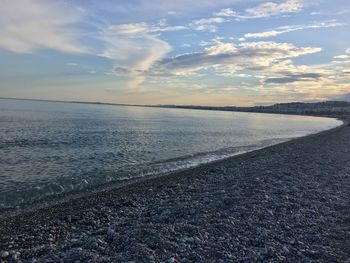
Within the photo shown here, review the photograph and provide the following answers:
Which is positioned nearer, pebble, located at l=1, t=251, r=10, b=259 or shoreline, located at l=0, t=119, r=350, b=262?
pebble, located at l=1, t=251, r=10, b=259

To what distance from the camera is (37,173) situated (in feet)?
71.7

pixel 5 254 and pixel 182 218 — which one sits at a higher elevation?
pixel 182 218

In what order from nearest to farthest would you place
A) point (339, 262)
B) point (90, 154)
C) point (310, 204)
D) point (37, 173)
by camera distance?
point (339, 262) → point (310, 204) → point (37, 173) → point (90, 154)

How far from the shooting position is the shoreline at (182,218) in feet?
30.0

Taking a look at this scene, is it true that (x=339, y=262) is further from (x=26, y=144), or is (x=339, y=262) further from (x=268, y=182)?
(x=26, y=144)

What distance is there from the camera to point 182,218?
12.0 metres

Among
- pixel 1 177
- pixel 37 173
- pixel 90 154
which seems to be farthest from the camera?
pixel 90 154

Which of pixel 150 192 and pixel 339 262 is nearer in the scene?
pixel 339 262

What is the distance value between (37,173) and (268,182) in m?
13.5

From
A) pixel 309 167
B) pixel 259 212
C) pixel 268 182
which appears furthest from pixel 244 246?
pixel 309 167

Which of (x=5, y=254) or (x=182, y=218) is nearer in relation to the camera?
(x=5, y=254)

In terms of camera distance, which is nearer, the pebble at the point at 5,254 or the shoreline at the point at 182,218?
the pebble at the point at 5,254

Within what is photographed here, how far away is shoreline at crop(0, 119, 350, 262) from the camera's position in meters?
9.15

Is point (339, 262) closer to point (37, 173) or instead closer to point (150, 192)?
point (150, 192)
